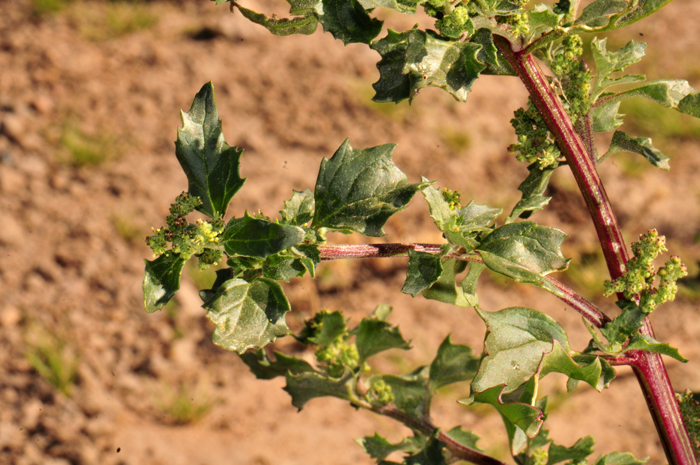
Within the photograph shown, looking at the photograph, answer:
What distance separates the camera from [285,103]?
464cm

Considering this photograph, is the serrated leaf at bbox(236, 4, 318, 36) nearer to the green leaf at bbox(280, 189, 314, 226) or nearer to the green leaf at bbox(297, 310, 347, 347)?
the green leaf at bbox(280, 189, 314, 226)

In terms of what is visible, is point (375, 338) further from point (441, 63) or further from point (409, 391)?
point (441, 63)

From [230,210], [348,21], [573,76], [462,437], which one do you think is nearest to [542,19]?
[573,76]

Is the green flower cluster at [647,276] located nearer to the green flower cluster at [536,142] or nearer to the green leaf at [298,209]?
the green flower cluster at [536,142]

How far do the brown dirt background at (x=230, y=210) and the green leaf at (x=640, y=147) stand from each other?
244 cm

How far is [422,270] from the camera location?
118 cm

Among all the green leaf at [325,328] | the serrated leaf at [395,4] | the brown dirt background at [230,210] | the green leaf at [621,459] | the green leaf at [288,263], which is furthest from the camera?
the brown dirt background at [230,210]

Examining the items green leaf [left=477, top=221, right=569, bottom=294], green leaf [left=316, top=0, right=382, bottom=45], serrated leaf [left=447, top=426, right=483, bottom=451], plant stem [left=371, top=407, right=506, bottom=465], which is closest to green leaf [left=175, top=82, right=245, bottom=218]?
green leaf [left=316, top=0, right=382, bottom=45]

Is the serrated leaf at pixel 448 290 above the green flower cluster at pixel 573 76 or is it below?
below

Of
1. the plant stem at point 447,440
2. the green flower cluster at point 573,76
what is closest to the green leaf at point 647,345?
the green flower cluster at point 573,76

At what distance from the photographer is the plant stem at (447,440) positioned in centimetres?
162

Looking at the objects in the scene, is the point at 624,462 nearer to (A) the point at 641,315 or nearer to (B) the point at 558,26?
(A) the point at 641,315

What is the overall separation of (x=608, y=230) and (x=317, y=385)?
33.8 inches

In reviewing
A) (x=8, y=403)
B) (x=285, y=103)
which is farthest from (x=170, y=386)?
(x=285, y=103)
